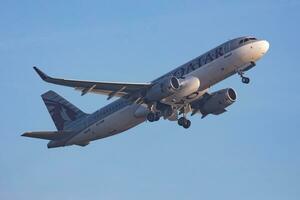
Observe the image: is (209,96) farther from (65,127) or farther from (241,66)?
(65,127)

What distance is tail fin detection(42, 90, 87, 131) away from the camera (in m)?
84.3

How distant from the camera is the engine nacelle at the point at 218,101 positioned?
7844 cm

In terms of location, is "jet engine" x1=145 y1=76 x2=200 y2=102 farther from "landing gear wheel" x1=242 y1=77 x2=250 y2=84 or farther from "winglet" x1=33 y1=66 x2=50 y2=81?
"winglet" x1=33 y1=66 x2=50 y2=81

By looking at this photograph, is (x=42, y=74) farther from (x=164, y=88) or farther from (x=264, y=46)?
(x=264, y=46)

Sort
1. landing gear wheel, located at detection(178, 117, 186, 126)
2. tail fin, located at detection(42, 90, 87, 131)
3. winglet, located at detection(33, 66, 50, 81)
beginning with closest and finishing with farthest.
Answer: winglet, located at detection(33, 66, 50, 81)
landing gear wheel, located at detection(178, 117, 186, 126)
tail fin, located at detection(42, 90, 87, 131)

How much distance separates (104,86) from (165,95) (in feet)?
18.3

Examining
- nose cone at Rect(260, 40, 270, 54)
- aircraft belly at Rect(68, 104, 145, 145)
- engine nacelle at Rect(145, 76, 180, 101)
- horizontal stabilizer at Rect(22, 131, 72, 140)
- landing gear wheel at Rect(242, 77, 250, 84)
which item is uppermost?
nose cone at Rect(260, 40, 270, 54)

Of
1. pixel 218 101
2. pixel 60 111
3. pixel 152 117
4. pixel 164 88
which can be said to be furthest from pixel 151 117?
pixel 60 111

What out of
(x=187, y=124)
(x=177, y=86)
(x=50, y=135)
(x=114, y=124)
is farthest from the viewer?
(x=50, y=135)

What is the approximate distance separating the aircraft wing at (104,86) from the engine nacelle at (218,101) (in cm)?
814

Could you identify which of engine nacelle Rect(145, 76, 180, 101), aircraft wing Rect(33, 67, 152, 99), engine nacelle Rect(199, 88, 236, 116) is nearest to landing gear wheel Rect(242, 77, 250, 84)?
engine nacelle Rect(145, 76, 180, 101)

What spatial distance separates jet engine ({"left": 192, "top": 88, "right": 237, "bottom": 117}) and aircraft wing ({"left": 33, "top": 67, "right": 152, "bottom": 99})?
26.6 feet

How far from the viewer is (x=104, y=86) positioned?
72938 millimetres

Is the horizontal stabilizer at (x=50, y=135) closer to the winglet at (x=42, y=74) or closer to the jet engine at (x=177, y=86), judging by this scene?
the winglet at (x=42, y=74)
